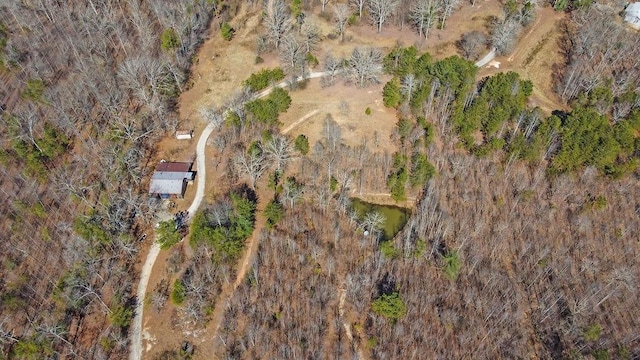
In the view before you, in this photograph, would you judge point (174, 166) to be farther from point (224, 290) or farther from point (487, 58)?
point (487, 58)

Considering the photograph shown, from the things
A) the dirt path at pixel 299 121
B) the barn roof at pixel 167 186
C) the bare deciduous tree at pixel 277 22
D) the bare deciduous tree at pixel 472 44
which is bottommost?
the barn roof at pixel 167 186

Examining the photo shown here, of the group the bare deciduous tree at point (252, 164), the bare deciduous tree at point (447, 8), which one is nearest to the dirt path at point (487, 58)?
the bare deciduous tree at point (447, 8)

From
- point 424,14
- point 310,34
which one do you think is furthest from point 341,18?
point 424,14

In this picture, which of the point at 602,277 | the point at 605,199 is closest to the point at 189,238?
the point at 602,277

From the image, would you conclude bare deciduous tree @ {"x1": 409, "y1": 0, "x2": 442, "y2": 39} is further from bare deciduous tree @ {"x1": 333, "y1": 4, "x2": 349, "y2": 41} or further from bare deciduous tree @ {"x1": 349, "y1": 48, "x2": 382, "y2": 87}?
bare deciduous tree @ {"x1": 333, "y1": 4, "x2": 349, "y2": 41}

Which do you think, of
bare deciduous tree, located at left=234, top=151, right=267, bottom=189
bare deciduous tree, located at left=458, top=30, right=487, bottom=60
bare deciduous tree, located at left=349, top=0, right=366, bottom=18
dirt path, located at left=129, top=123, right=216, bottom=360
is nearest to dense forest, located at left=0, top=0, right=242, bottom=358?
dirt path, located at left=129, top=123, right=216, bottom=360

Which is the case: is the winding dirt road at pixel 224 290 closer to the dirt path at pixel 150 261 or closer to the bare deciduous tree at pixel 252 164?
the dirt path at pixel 150 261
